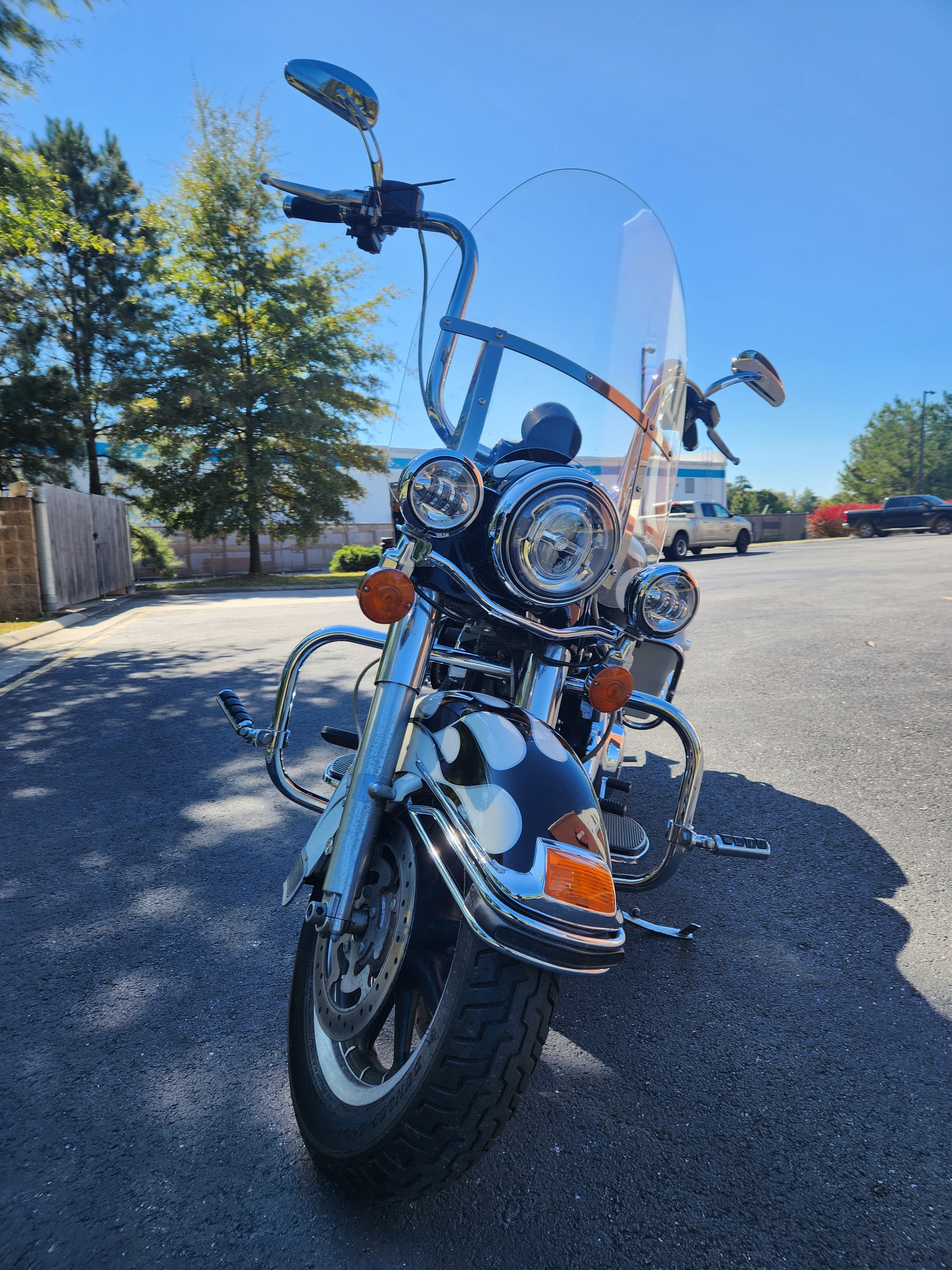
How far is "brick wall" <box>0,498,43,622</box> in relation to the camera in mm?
12172

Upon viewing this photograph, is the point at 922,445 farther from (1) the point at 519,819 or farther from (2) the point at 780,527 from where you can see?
(1) the point at 519,819

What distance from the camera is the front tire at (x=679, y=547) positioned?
24.7 meters

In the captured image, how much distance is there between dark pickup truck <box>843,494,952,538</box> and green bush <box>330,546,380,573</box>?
21.5 meters

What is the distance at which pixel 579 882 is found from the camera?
1.47 metres

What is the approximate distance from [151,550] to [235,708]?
24444 mm

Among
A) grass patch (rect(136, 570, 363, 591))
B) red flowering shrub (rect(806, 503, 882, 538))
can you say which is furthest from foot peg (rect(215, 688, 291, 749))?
red flowering shrub (rect(806, 503, 882, 538))

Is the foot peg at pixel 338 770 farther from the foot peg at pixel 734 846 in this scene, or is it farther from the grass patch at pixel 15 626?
the grass patch at pixel 15 626

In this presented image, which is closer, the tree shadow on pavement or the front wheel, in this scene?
the front wheel

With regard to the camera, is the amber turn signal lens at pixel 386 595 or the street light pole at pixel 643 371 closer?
the amber turn signal lens at pixel 386 595

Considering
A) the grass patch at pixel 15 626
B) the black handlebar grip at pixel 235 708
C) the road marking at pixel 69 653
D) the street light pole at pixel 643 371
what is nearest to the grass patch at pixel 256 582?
the road marking at pixel 69 653

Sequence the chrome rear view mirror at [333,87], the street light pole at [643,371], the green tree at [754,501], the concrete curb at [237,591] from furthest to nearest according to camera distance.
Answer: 1. the green tree at [754,501]
2. the concrete curb at [237,591]
3. the street light pole at [643,371]
4. the chrome rear view mirror at [333,87]

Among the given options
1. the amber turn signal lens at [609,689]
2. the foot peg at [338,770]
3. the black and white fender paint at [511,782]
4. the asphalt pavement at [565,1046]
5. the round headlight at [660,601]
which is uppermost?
the round headlight at [660,601]

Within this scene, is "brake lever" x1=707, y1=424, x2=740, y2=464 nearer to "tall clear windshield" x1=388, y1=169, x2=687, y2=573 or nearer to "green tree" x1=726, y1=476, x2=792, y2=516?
"tall clear windshield" x1=388, y1=169, x2=687, y2=573

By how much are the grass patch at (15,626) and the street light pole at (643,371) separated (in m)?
9.76
